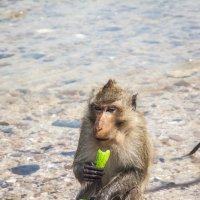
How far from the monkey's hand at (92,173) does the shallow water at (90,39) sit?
354cm

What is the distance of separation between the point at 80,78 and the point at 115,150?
11.9 ft

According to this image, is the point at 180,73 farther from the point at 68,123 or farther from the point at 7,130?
the point at 7,130

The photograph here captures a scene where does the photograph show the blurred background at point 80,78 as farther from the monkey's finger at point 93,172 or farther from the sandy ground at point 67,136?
the monkey's finger at point 93,172

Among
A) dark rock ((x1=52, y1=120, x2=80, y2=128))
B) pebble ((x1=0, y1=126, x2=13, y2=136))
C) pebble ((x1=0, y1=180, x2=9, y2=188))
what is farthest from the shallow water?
pebble ((x1=0, y1=180, x2=9, y2=188))

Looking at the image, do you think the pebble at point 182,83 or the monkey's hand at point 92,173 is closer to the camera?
the monkey's hand at point 92,173

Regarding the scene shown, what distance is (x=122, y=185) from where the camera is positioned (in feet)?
14.9

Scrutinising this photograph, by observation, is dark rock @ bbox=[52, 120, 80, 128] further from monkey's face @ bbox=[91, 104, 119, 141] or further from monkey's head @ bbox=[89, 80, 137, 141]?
monkey's face @ bbox=[91, 104, 119, 141]

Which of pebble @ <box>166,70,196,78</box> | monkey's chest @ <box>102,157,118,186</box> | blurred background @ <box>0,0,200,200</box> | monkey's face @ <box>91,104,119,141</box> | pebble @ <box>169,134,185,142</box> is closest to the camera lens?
monkey's face @ <box>91,104,119,141</box>

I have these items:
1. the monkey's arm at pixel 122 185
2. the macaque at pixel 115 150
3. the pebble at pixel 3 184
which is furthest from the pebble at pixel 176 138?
the pebble at pixel 3 184

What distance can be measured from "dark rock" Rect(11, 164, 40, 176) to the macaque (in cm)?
106

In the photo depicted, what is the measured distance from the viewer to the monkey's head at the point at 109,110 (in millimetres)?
4281

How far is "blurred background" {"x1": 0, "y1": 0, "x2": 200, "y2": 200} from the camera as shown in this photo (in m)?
5.62

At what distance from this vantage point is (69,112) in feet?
23.1

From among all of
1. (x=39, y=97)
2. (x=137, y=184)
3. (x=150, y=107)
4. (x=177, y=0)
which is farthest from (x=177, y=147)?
(x=177, y=0)
